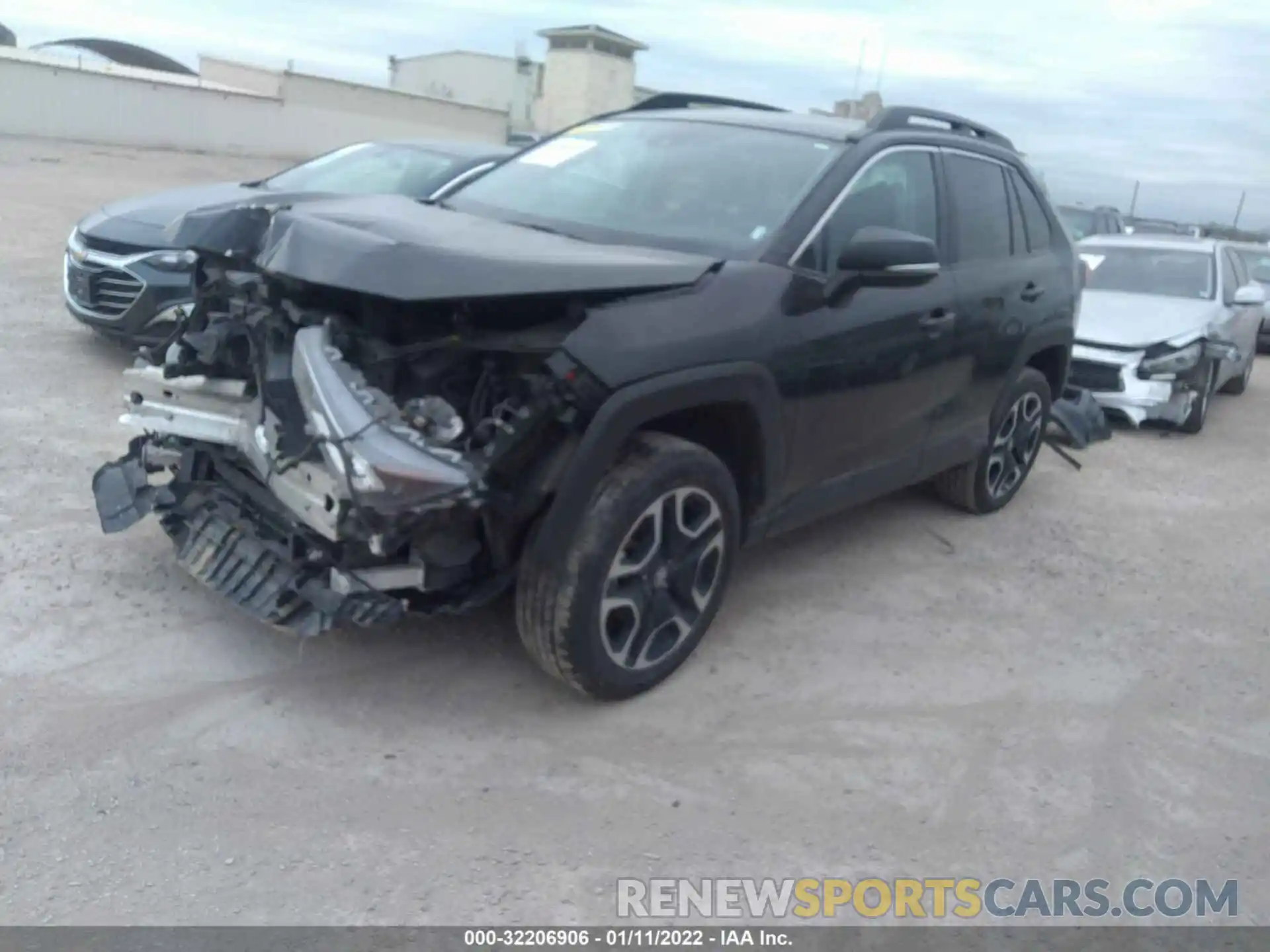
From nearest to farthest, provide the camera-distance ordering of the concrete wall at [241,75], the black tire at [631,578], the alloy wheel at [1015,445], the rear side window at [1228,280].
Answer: the black tire at [631,578], the alloy wheel at [1015,445], the rear side window at [1228,280], the concrete wall at [241,75]

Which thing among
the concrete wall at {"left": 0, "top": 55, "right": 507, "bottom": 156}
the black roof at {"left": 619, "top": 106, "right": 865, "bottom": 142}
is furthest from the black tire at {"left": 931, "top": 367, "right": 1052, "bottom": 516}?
the concrete wall at {"left": 0, "top": 55, "right": 507, "bottom": 156}

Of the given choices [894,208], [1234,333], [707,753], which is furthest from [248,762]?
[1234,333]

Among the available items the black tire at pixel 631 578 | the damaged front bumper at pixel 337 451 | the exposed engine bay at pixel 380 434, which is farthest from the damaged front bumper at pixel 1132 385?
the damaged front bumper at pixel 337 451

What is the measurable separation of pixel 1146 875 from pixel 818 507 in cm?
179

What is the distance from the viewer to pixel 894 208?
4707mm

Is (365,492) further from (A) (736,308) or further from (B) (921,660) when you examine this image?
(B) (921,660)

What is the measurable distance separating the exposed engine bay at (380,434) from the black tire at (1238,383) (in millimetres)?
10044

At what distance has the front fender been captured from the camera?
3377 millimetres

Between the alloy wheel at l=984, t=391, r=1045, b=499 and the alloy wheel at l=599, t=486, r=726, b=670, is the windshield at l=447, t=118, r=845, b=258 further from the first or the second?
the alloy wheel at l=984, t=391, r=1045, b=499

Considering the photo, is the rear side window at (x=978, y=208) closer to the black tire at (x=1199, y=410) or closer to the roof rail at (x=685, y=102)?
the roof rail at (x=685, y=102)

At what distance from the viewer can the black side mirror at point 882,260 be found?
4.01m

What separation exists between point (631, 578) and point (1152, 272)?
8479 mm

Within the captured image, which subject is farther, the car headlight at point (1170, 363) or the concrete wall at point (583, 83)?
the concrete wall at point (583, 83)

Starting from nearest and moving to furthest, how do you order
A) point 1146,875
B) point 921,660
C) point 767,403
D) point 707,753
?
point 1146,875, point 707,753, point 767,403, point 921,660
